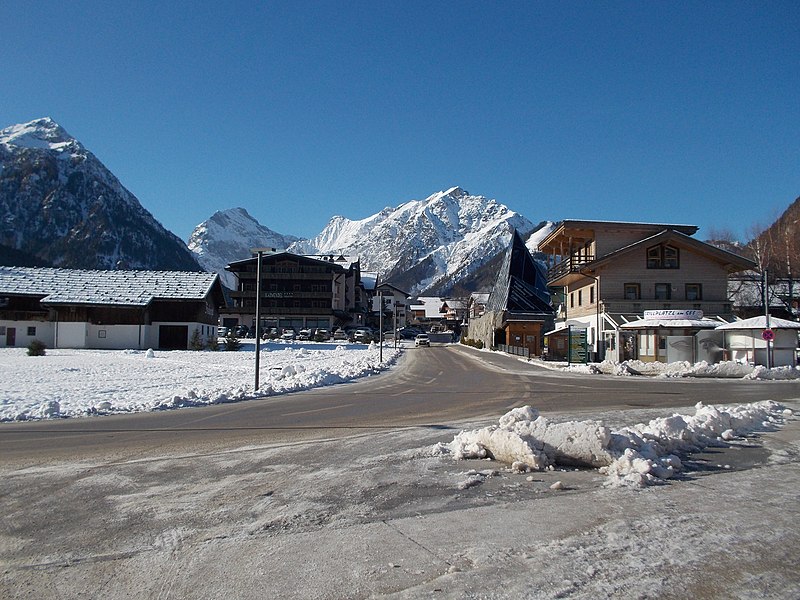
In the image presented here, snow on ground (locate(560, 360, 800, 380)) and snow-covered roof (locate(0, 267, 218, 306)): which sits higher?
snow-covered roof (locate(0, 267, 218, 306))

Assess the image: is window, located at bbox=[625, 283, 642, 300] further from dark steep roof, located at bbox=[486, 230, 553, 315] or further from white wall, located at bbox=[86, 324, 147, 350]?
white wall, located at bbox=[86, 324, 147, 350]

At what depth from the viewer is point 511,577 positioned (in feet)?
15.1

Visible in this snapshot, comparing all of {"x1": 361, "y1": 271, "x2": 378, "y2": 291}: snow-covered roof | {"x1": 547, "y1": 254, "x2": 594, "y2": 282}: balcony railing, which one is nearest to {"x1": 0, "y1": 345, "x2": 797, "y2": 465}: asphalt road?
{"x1": 547, "y1": 254, "x2": 594, "y2": 282}: balcony railing

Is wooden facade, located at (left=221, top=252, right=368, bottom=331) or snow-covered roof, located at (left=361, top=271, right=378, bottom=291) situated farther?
snow-covered roof, located at (left=361, top=271, right=378, bottom=291)

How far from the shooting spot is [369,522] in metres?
6.05

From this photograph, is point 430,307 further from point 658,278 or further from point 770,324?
point 770,324

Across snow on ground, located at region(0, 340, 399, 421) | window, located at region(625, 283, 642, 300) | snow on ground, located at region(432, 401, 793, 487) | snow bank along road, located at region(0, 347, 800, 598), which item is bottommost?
snow on ground, located at region(0, 340, 399, 421)

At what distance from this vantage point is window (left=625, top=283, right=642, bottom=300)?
147 feet

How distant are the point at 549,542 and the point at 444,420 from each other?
338 inches

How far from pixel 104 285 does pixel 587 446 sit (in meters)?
61.8

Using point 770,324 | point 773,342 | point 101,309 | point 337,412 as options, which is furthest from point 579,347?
point 101,309

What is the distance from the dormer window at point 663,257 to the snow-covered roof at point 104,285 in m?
41.7

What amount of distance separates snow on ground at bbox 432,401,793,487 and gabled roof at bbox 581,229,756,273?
35.4 meters

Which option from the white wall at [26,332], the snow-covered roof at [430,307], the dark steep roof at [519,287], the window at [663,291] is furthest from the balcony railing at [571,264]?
the snow-covered roof at [430,307]
